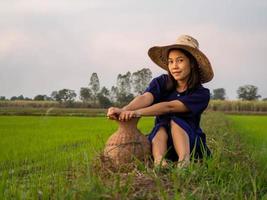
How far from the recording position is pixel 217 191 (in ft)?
8.11

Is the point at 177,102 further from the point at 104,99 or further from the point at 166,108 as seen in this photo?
the point at 104,99

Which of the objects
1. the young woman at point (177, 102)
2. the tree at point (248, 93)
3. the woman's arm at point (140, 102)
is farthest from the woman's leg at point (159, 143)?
the tree at point (248, 93)

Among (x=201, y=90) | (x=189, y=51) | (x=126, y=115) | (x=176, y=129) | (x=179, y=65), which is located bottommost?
(x=176, y=129)

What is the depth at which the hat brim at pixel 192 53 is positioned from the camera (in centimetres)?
376

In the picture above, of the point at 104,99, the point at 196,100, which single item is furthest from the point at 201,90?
the point at 104,99

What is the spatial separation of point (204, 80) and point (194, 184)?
1.48 m

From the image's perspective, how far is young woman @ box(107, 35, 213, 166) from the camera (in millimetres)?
3561

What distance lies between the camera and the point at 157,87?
3.96 m

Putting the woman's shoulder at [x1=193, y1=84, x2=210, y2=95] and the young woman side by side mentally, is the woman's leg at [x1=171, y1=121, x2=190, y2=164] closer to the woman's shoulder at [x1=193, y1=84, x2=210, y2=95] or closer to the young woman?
the young woman

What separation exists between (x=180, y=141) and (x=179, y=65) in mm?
621

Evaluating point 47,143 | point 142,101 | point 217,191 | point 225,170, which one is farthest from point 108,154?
point 47,143

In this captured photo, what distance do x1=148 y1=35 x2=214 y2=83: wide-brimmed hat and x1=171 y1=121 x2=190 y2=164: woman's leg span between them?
541 mm

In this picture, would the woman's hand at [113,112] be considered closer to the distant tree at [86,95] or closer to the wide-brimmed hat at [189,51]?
the wide-brimmed hat at [189,51]

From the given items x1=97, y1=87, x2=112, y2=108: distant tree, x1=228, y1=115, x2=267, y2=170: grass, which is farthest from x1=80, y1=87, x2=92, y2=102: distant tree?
x1=228, y1=115, x2=267, y2=170: grass
